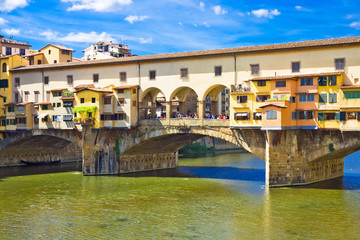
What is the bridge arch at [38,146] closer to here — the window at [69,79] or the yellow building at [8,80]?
the yellow building at [8,80]

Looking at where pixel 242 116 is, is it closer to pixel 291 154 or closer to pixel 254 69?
pixel 254 69

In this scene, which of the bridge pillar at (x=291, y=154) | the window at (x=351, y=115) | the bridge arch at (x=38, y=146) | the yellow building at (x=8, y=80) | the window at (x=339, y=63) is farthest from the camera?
the yellow building at (x=8, y=80)

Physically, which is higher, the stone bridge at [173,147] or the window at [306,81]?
the window at [306,81]

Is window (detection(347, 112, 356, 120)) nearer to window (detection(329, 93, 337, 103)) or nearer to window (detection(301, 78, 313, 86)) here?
window (detection(329, 93, 337, 103))

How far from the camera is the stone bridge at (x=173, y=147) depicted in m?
45.5

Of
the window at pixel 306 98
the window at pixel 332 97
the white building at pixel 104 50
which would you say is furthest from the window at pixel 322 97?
the white building at pixel 104 50

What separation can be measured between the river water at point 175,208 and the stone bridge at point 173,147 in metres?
2.19

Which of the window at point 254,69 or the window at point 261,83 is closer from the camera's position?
the window at point 261,83

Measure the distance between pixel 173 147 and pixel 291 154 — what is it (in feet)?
78.6

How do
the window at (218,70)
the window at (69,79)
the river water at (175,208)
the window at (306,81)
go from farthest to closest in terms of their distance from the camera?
the window at (69,79), the window at (218,70), the window at (306,81), the river water at (175,208)

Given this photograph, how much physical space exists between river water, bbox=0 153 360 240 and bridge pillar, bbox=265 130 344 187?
5.83ft

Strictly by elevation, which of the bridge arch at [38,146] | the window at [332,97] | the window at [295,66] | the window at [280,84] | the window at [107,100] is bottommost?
the bridge arch at [38,146]

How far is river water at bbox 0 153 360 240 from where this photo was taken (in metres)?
31.6

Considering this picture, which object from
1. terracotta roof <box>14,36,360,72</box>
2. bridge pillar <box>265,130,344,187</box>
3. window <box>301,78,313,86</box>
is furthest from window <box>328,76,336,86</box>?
bridge pillar <box>265,130,344,187</box>
